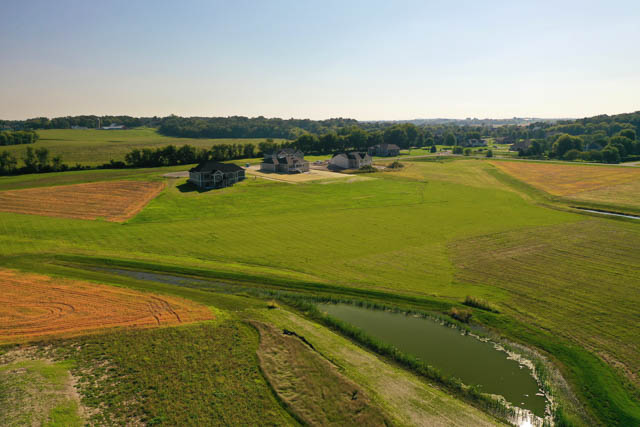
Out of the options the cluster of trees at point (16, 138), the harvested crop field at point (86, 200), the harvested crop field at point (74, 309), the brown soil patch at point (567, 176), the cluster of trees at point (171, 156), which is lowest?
the harvested crop field at point (74, 309)

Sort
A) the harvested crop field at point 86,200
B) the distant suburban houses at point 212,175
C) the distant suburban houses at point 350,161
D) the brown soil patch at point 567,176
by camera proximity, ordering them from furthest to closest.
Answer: the distant suburban houses at point 350,161, the brown soil patch at point 567,176, the distant suburban houses at point 212,175, the harvested crop field at point 86,200

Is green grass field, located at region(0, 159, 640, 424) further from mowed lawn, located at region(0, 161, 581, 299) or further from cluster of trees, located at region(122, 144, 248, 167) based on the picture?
cluster of trees, located at region(122, 144, 248, 167)

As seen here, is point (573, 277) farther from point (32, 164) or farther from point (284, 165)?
point (32, 164)

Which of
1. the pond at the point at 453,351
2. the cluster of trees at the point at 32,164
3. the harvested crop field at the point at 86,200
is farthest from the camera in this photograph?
the cluster of trees at the point at 32,164

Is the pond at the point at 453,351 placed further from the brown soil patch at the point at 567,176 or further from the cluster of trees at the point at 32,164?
the cluster of trees at the point at 32,164

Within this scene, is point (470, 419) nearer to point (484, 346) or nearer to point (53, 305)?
point (484, 346)

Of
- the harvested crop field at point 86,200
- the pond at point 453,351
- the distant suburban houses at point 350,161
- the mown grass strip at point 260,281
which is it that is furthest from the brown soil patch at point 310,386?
the distant suburban houses at point 350,161

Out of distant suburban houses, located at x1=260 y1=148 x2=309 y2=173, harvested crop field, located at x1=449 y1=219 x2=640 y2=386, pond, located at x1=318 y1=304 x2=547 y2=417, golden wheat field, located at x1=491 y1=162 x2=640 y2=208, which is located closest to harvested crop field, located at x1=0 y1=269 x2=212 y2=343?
pond, located at x1=318 y1=304 x2=547 y2=417
